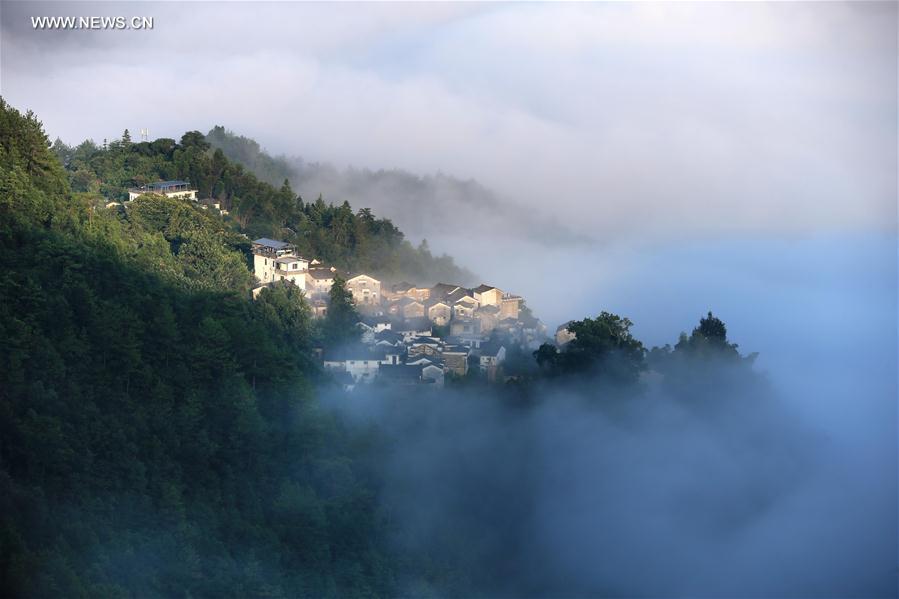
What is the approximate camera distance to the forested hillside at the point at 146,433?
11.0 meters

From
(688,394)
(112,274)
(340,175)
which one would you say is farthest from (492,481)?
(340,175)

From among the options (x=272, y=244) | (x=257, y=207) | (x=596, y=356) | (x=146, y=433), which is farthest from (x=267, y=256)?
(x=146, y=433)

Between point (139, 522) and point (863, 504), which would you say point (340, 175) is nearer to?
point (863, 504)

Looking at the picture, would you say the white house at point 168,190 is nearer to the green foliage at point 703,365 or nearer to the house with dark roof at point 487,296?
the house with dark roof at point 487,296

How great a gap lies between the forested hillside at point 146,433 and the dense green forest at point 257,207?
185 inches

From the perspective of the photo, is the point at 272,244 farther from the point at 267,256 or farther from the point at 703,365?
the point at 703,365

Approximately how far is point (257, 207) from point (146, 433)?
34.9 ft

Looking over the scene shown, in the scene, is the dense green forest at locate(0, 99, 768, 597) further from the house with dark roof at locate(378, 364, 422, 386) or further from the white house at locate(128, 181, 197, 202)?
the white house at locate(128, 181, 197, 202)

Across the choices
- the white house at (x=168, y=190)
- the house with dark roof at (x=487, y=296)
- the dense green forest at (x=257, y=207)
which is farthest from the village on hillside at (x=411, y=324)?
the white house at (x=168, y=190)

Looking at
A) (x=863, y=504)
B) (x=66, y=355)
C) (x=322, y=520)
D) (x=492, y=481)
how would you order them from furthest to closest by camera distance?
(x=863, y=504), (x=492, y=481), (x=322, y=520), (x=66, y=355)

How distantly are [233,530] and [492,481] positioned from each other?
5.21 metres

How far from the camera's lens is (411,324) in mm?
20156

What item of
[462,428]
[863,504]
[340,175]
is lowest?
[863,504]

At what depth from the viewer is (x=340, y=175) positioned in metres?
35.3
